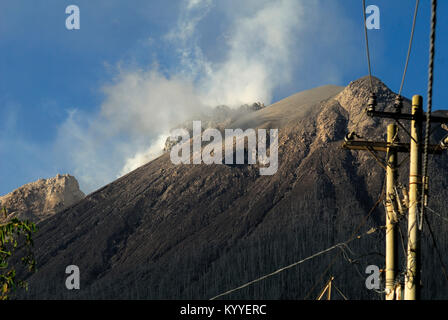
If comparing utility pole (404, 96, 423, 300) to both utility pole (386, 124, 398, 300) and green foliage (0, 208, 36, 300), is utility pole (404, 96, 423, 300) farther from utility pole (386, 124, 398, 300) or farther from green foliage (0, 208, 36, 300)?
green foliage (0, 208, 36, 300)

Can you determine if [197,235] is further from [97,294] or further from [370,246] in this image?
[370,246]

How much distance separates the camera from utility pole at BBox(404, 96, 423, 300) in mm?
14641

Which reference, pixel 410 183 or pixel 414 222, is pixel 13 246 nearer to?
pixel 414 222

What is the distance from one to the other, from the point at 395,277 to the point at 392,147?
4.02m

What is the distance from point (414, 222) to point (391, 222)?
8.32 feet

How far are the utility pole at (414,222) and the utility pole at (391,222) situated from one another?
1631 mm

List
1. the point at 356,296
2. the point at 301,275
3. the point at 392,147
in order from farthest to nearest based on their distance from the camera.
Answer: the point at 301,275
the point at 356,296
the point at 392,147

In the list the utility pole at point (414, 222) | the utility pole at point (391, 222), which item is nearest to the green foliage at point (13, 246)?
the utility pole at point (414, 222)

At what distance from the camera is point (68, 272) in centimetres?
19688

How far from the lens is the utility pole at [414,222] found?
14.6 m

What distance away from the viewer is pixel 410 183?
15266 millimetres

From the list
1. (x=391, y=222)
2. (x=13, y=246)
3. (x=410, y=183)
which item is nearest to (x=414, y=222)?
(x=410, y=183)
